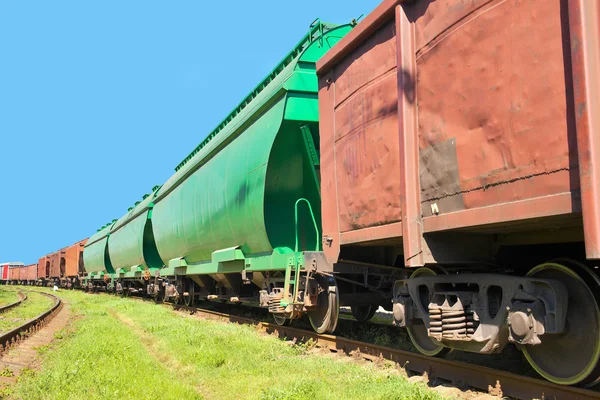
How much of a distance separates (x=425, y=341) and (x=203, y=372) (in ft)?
8.51

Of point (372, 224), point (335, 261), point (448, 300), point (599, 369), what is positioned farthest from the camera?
point (335, 261)

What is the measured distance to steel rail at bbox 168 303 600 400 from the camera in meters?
4.09

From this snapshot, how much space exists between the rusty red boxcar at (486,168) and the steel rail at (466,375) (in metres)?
0.12

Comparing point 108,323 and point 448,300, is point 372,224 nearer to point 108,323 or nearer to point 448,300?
point 448,300

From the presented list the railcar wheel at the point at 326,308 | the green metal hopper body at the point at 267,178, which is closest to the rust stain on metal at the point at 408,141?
the railcar wheel at the point at 326,308

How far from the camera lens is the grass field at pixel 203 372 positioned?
4.94 meters

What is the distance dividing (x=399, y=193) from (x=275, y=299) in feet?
11.5

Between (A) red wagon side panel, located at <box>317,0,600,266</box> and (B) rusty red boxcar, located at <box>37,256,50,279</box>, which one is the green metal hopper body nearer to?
(A) red wagon side panel, located at <box>317,0,600,266</box>

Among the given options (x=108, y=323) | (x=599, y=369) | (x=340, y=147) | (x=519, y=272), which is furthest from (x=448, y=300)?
(x=108, y=323)

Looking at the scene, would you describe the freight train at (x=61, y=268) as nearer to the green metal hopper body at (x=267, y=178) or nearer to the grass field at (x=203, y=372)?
the green metal hopper body at (x=267, y=178)

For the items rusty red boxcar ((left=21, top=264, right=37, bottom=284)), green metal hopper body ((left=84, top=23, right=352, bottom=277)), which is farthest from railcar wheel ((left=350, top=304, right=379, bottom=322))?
rusty red boxcar ((left=21, top=264, right=37, bottom=284))

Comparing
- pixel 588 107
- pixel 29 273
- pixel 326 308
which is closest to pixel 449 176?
pixel 588 107

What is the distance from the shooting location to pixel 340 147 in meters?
6.43

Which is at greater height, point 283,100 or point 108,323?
point 283,100
